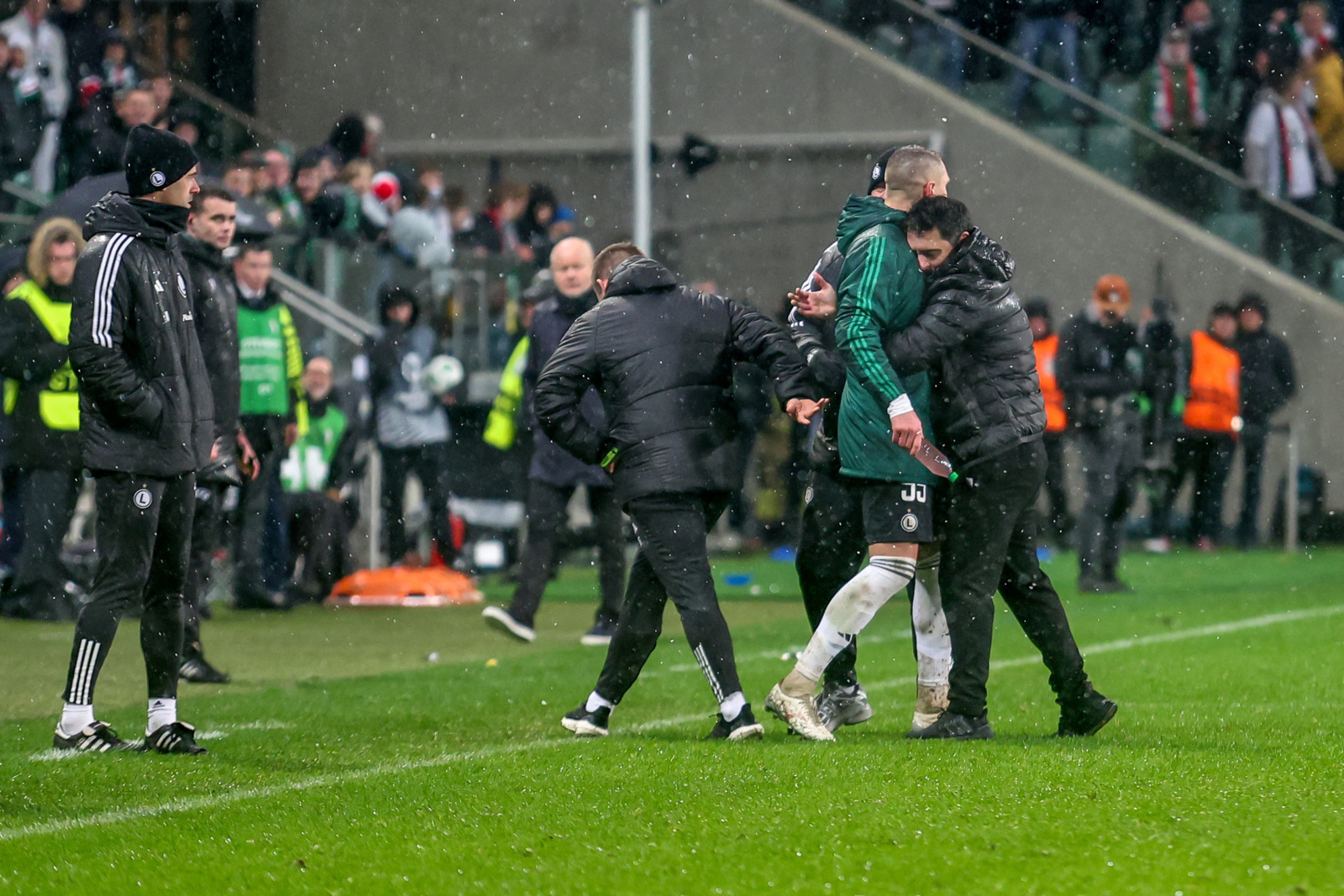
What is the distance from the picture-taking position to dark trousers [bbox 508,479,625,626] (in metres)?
10.2

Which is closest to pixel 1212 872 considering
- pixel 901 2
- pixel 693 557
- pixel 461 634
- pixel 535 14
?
pixel 693 557

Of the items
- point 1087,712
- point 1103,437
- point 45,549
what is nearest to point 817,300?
point 1087,712

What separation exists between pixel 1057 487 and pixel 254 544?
294 inches

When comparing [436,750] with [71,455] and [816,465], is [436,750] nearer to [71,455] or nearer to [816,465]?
[816,465]

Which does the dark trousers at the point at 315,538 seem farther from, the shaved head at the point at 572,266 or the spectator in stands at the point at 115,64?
the spectator in stands at the point at 115,64

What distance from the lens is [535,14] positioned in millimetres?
22656

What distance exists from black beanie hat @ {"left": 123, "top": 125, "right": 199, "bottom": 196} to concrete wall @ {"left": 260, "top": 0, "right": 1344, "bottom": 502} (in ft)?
45.7

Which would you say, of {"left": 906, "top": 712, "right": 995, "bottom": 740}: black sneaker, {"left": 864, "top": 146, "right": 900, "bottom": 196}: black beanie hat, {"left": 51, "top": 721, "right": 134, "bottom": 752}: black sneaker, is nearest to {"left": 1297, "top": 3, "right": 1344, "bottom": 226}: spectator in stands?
{"left": 864, "top": 146, "right": 900, "bottom": 196}: black beanie hat

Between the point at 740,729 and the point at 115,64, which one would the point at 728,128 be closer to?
the point at 115,64

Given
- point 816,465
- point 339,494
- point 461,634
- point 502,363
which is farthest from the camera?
point 502,363

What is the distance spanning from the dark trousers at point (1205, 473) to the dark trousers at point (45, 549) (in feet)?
33.7

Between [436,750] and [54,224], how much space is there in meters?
5.73

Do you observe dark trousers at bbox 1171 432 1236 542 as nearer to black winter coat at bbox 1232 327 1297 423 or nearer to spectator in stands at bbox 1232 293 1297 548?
spectator in stands at bbox 1232 293 1297 548

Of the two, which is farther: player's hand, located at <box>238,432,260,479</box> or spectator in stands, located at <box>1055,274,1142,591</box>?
spectator in stands, located at <box>1055,274,1142,591</box>
